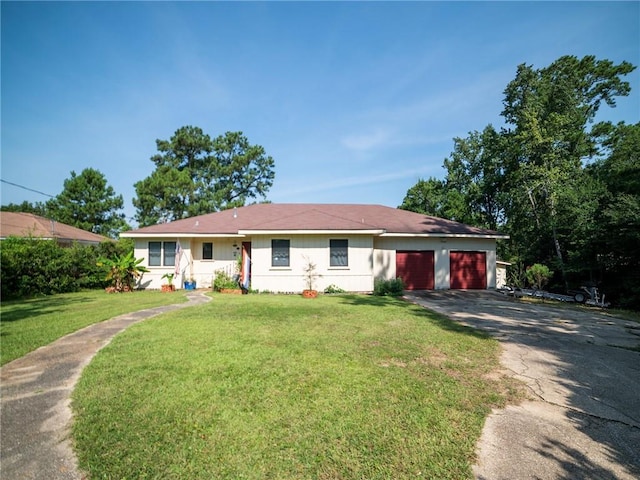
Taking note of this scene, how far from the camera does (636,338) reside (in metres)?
6.41

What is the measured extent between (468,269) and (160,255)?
54.6 ft

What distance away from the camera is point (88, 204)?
1329 inches

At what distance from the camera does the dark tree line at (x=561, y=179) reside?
38.9 feet

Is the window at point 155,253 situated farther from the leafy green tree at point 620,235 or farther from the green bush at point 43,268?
the leafy green tree at point 620,235

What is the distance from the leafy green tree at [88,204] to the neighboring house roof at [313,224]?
2324 centimetres

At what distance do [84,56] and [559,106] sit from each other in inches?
1064

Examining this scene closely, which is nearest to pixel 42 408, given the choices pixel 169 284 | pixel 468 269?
pixel 169 284

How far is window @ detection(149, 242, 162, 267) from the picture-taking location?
16.2 metres

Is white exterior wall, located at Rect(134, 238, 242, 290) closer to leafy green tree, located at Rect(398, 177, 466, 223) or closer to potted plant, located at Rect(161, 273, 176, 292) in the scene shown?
potted plant, located at Rect(161, 273, 176, 292)

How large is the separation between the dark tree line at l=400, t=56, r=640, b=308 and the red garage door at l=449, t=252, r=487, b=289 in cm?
240

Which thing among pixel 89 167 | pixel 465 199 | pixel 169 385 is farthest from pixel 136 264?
pixel 465 199

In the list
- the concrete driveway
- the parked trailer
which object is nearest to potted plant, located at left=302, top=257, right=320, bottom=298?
the concrete driveway

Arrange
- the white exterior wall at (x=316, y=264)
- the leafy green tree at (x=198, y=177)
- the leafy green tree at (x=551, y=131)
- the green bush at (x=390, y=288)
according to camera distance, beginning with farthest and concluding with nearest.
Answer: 1. the leafy green tree at (x=198, y=177)
2. the leafy green tree at (x=551, y=131)
3. the white exterior wall at (x=316, y=264)
4. the green bush at (x=390, y=288)

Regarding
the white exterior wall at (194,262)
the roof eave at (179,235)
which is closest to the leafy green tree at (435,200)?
the white exterior wall at (194,262)
